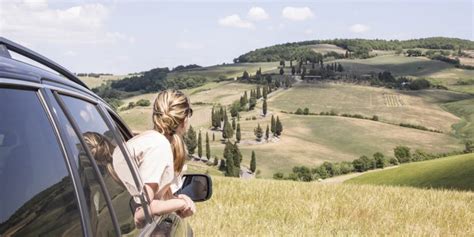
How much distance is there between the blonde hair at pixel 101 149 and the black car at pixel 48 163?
0.03 m

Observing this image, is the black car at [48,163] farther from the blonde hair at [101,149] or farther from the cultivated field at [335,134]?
the cultivated field at [335,134]

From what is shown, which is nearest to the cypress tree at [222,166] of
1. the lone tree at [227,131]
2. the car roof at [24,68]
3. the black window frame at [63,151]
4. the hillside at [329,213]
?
the lone tree at [227,131]

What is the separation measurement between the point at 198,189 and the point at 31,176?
8.01ft

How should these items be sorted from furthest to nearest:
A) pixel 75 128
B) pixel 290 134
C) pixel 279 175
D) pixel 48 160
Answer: pixel 290 134, pixel 279 175, pixel 75 128, pixel 48 160

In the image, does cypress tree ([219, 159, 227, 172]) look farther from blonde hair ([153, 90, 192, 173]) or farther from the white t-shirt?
the white t-shirt

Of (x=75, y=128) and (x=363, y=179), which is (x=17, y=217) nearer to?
(x=75, y=128)

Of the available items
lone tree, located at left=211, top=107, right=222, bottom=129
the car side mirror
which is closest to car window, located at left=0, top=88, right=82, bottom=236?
the car side mirror

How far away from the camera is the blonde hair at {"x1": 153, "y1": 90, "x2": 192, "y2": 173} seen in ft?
12.1

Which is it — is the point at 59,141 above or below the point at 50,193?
above

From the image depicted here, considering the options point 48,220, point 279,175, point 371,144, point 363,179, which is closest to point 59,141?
point 48,220

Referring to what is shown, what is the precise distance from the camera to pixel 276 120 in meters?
172

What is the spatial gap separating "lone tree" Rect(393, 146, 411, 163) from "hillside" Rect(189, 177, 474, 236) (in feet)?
454

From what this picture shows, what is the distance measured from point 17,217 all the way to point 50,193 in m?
0.26

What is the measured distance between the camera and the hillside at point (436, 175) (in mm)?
51213
